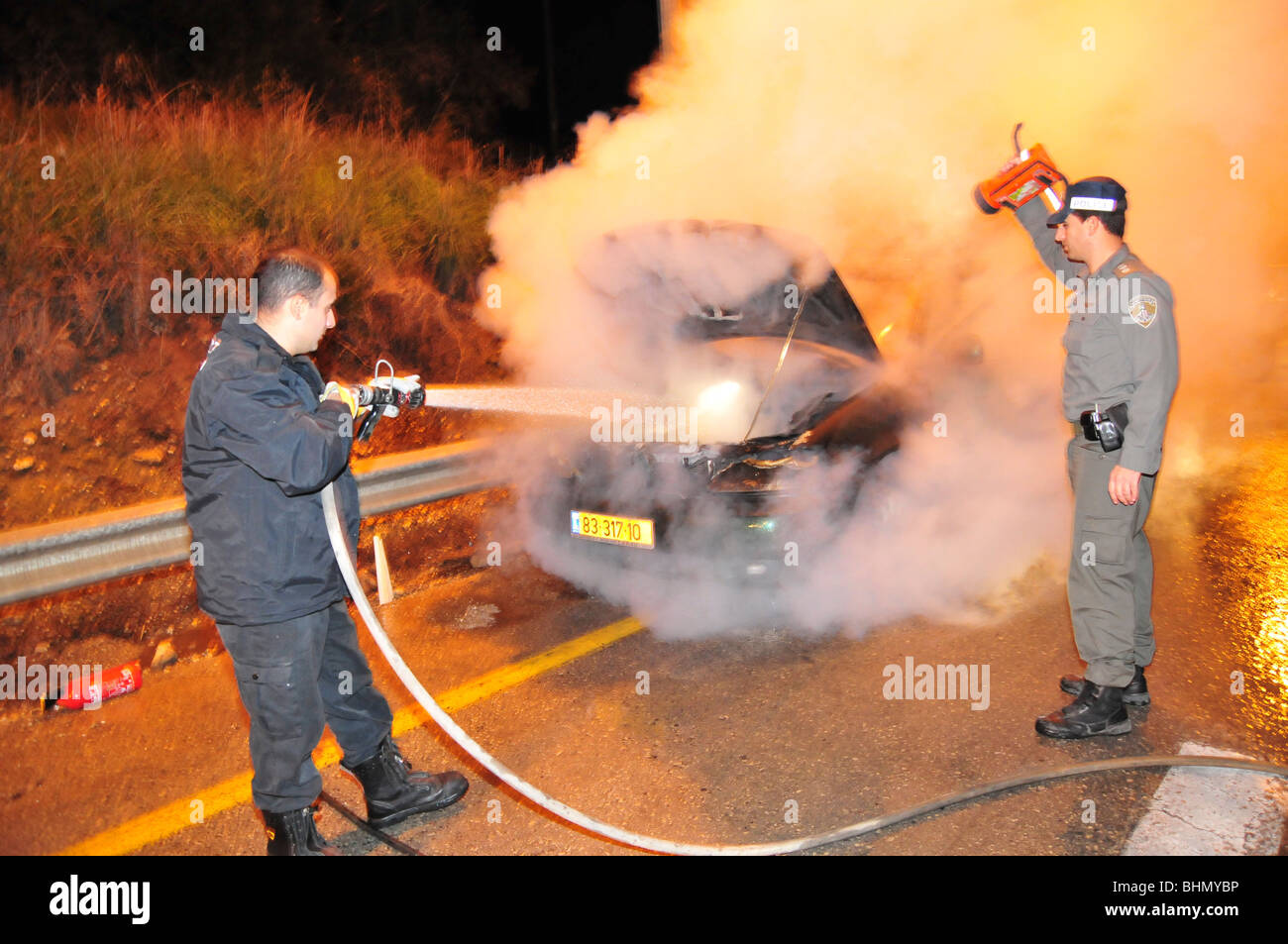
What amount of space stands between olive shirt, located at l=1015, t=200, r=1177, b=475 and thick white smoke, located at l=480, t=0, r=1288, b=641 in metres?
1.18

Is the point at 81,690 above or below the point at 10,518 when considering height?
below

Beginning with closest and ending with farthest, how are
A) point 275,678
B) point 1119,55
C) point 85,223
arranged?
point 275,678 → point 85,223 → point 1119,55

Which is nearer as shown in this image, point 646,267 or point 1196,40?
point 646,267

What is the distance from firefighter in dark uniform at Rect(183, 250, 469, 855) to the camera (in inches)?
94.7

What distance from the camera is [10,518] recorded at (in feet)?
15.4

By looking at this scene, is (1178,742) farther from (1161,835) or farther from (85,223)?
(85,223)

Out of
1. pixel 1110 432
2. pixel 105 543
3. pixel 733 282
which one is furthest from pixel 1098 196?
pixel 105 543

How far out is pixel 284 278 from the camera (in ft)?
8.45

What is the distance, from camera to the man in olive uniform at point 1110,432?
127 inches

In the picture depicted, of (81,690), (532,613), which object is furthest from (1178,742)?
(81,690)

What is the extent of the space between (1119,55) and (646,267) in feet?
15.5

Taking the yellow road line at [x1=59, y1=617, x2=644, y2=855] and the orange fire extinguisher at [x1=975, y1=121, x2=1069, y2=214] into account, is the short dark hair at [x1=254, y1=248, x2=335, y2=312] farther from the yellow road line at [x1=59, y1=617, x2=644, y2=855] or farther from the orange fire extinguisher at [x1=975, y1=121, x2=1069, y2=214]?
the orange fire extinguisher at [x1=975, y1=121, x2=1069, y2=214]

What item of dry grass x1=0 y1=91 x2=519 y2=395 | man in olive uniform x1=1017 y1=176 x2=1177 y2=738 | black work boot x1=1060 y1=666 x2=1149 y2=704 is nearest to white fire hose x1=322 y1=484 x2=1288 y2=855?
man in olive uniform x1=1017 y1=176 x2=1177 y2=738

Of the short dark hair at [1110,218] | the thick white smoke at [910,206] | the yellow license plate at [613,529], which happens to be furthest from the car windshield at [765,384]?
the short dark hair at [1110,218]
